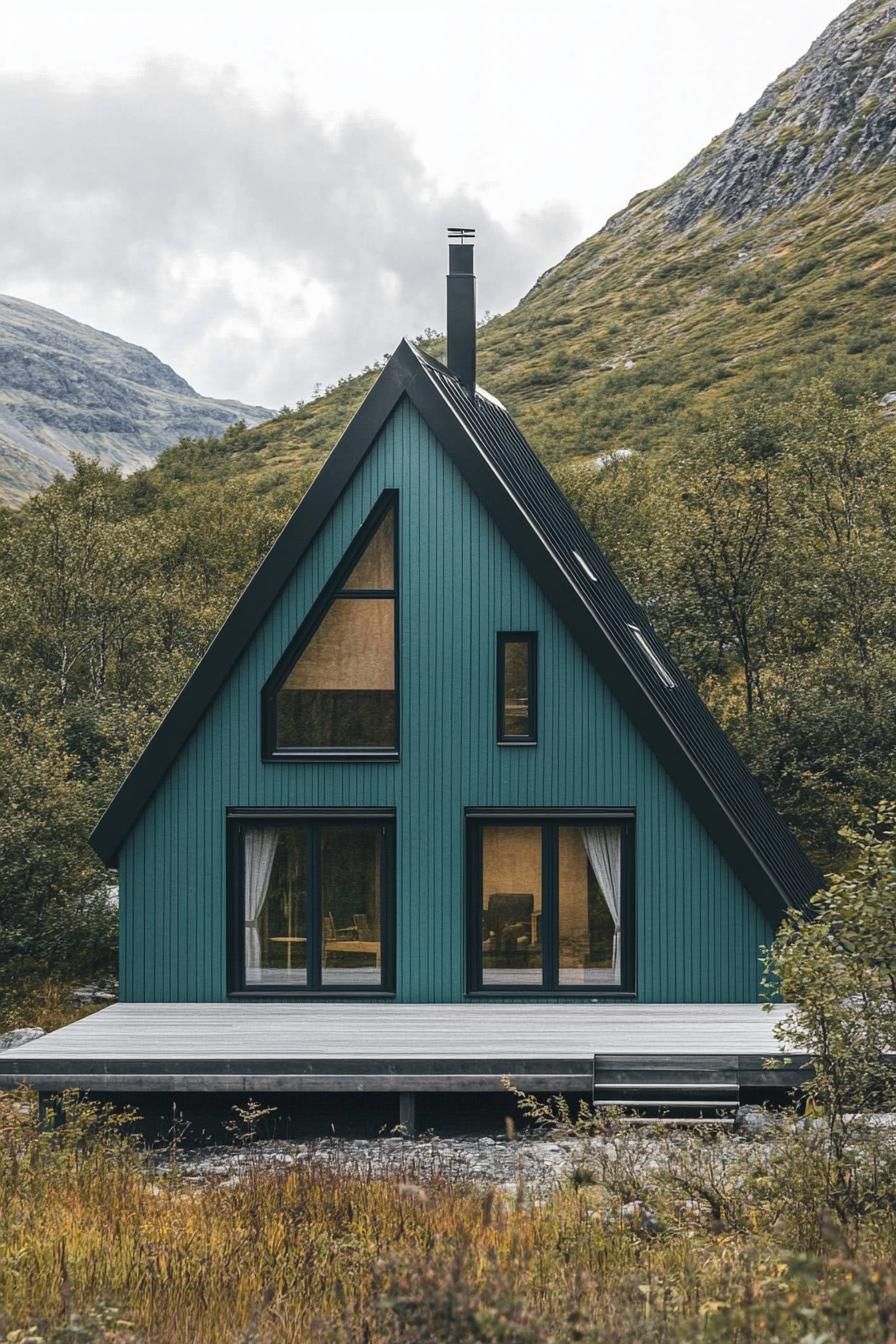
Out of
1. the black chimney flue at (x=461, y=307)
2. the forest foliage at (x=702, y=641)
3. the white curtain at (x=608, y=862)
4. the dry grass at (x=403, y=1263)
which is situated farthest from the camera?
the forest foliage at (x=702, y=641)

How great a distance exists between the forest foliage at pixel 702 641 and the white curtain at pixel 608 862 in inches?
261

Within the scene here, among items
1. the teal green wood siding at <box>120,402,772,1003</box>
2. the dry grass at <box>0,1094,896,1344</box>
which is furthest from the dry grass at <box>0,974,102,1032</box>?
the dry grass at <box>0,1094,896,1344</box>

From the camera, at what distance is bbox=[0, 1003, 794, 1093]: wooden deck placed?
10625 millimetres

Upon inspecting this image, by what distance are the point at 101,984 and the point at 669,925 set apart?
9482mm

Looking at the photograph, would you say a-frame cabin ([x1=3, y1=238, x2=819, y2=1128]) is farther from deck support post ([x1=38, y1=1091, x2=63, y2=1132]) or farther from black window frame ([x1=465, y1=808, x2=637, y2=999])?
deck support post ([x1=38, y1=1091, x2=63, y2=1132])

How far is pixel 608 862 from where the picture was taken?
1330cm

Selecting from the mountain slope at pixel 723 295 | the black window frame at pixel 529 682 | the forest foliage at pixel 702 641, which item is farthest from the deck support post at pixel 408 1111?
the mountain slope at pixel 723 295

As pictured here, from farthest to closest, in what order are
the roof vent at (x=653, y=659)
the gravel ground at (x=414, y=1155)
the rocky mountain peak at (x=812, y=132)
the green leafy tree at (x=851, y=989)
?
the rocky mountain peak at (x=812, y=132) → the roof vent at (x=653, y=659) → the gravel ground at (x=414, y=1155) → the green leafy tree at (x=851, y=989)

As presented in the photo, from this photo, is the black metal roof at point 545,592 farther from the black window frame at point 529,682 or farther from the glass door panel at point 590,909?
the glass door panel at point 590,909

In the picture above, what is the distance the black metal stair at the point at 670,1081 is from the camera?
1073 centimetres

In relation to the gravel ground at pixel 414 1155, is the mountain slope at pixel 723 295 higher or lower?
higher

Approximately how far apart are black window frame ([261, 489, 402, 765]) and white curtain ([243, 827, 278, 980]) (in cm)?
85

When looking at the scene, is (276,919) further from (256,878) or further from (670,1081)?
(670,1081)

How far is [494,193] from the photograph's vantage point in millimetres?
122375
